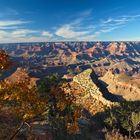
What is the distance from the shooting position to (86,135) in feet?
200

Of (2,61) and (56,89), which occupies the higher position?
(2,61)

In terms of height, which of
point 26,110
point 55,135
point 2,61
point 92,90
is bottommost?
point 92,90

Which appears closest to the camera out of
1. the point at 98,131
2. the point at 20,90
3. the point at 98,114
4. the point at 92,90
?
the point at 20,90

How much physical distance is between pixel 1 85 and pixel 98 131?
57403 millimetres

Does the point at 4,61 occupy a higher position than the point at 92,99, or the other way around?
the point at 4,61

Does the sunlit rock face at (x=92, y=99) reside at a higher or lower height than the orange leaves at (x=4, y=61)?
lower

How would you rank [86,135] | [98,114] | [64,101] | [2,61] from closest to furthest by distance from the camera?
[2,61], [64,101], [86,135], [98,114]

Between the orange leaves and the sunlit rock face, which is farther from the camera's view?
the sunlit rock face

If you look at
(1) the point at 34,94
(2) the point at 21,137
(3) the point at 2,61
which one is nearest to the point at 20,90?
(1) the point at 34,94

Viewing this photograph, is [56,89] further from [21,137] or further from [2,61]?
[21,137]

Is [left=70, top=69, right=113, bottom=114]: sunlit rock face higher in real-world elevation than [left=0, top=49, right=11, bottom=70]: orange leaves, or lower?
lower

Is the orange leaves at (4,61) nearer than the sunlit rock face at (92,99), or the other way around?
the orange leaves at (4,61)

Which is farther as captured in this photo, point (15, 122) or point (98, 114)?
point (98, 114)

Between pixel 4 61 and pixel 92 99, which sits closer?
pixel 4 61
